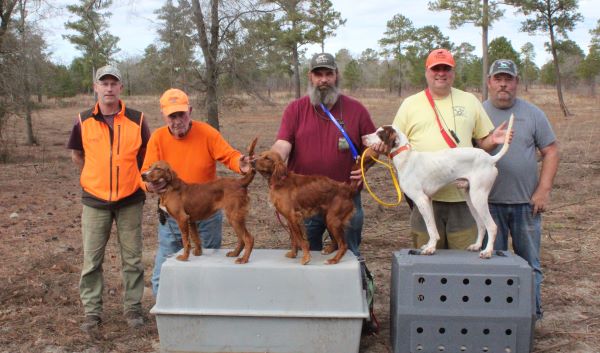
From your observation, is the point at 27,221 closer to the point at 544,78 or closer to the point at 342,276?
the point at 342,276

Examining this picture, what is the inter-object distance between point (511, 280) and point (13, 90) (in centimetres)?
1426

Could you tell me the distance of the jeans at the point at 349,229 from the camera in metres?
4.86

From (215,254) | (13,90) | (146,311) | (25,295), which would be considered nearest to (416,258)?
(215,254)

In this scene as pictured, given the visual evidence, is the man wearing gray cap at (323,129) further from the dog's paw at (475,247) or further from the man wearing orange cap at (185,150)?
the dog's paw at (475,247)

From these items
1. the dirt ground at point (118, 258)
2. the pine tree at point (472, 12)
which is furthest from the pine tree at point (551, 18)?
the dirt ground at point (118, 258)

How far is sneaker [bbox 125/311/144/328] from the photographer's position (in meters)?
5.09

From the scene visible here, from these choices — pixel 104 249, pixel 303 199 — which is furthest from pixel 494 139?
pixel 104 249

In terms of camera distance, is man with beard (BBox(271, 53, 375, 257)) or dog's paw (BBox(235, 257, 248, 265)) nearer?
dog's paw (BBox(235, 257, 248, 265))

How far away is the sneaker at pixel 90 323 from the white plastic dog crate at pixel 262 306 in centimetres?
112

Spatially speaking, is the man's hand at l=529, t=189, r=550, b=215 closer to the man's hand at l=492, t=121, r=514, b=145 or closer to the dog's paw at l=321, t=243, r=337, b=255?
the man's hand at l=492, t=121, r=514, b=145

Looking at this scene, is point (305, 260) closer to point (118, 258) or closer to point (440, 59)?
point (440, 59)

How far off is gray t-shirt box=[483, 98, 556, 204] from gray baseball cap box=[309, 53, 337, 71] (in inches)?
56.8

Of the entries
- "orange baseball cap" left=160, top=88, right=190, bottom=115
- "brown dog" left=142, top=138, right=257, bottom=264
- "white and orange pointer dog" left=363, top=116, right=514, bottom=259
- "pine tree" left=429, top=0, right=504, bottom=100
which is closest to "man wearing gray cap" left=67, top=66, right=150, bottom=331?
"orange baseball cap" left=160, top=88, right=190, bottom=115

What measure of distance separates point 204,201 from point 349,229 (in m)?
1.32
